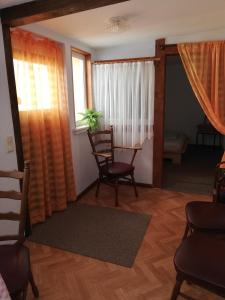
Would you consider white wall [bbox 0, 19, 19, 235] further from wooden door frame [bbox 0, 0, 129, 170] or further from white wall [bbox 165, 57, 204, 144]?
white wall [bbox 165, 57, 204, 144]

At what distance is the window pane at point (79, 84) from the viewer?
319 cm

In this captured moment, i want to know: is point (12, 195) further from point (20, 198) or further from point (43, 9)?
point (43, 9)

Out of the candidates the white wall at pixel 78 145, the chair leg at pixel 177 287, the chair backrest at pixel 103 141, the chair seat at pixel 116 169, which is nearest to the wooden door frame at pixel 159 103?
the chair seat at pixel 116 169

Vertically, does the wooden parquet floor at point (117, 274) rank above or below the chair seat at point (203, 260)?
below

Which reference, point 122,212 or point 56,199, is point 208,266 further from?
point 56,199

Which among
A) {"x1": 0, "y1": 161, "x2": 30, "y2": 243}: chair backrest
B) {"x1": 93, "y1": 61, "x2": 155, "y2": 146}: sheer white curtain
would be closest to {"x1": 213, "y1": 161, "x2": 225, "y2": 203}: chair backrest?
{"x1": 93, "y1": 61, "x2": 155, "y2": 146}: sheer white curtain

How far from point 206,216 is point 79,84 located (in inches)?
98.6

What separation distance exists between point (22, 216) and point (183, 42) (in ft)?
8.95

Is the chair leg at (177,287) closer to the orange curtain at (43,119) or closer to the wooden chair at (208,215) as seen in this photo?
the wooden chair at (208,215)

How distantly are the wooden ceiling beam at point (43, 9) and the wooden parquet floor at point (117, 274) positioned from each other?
2.02 meters

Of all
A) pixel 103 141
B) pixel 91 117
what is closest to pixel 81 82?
pixel 91 117

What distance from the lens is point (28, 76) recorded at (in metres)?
2.25

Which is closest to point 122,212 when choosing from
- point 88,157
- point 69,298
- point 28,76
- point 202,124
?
point 88,157

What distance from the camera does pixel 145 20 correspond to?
2.25 metres
